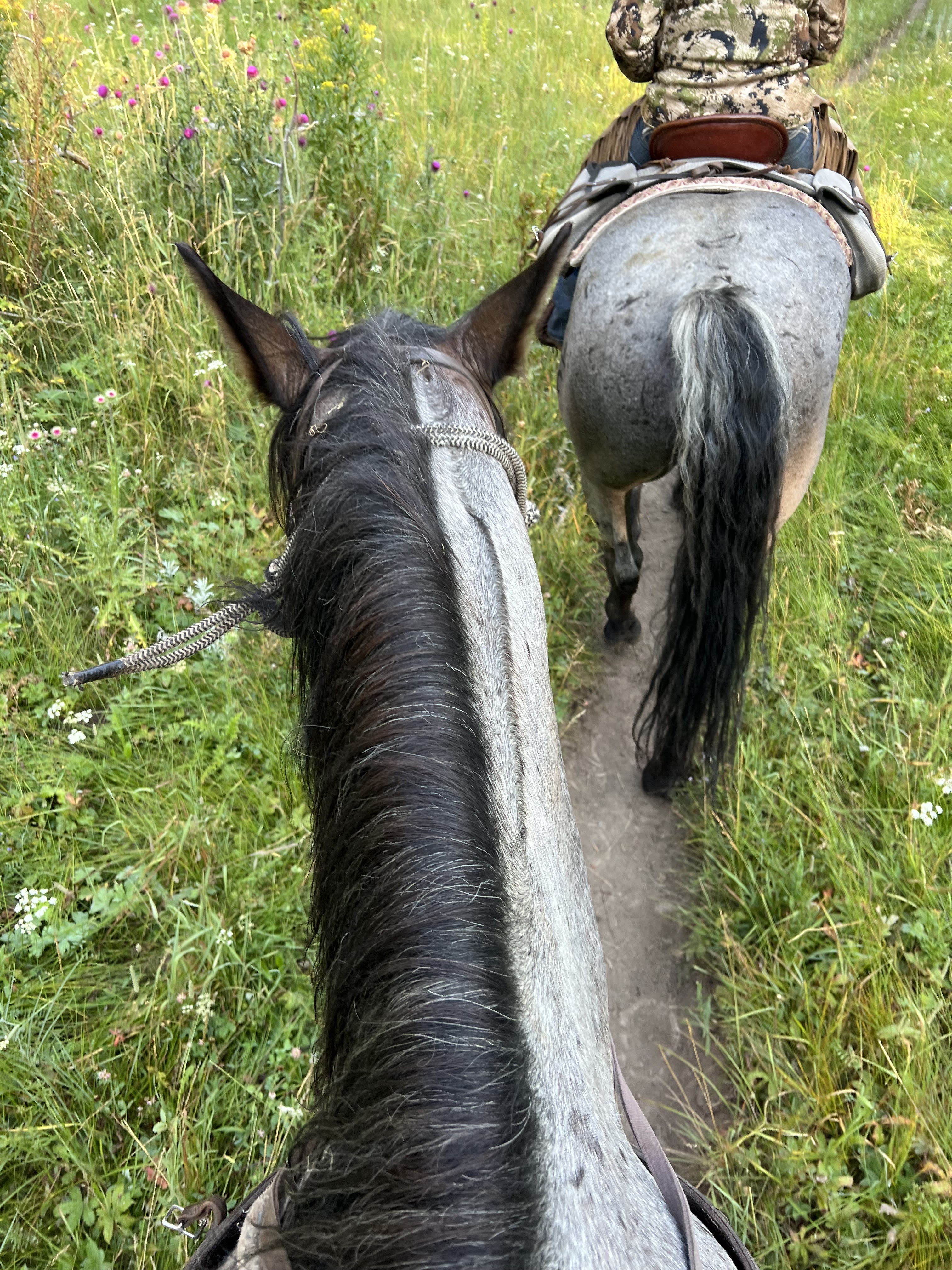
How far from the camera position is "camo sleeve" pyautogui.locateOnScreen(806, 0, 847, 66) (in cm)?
251

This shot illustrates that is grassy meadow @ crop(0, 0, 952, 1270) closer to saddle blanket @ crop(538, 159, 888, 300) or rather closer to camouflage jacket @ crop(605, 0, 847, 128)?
saddle blanket @ crop(538, 159, 888, 300)

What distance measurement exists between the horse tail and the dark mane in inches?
43.0

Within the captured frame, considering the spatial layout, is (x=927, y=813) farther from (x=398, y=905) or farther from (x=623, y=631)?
(x=398, y=905)

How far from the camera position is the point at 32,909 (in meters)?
1.89

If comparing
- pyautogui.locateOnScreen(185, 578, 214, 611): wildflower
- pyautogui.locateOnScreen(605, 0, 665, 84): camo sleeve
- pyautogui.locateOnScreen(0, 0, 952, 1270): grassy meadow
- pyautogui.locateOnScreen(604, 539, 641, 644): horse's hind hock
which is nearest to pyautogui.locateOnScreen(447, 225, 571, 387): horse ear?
pyautogui.locateOnScreen(0, 0, 952, 1270): grassy meadow

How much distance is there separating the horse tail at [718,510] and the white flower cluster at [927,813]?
559 mm

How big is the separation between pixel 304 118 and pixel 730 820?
3.73 m

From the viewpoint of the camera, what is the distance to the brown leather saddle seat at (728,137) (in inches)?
93.4

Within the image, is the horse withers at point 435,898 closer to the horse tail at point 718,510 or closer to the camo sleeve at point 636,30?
the horse tail at point 718,510

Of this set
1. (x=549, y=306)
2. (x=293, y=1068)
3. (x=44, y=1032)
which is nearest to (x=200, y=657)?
(x=44, y=1032)

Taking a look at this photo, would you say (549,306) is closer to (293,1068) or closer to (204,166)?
(204,166)

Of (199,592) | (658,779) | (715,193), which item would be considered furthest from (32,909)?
(715,193)

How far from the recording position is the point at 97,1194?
5.10 feet

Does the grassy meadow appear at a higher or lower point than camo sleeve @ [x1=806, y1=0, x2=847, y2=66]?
lower
